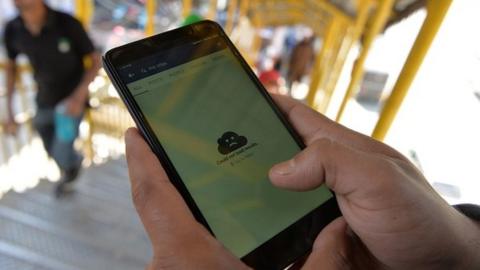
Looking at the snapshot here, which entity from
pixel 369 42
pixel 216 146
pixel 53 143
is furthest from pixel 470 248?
pixel 53 143

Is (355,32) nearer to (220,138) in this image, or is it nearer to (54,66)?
(54,66)

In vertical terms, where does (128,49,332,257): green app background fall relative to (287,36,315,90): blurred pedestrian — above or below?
above

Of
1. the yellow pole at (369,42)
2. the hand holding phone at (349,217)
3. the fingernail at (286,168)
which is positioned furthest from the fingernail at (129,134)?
the yellow pole at (369,42)

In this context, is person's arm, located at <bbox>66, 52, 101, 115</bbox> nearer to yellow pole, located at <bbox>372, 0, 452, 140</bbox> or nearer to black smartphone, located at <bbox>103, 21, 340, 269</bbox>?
black smartphone, located at <bbox>103, 21, 340, 269</bbox>

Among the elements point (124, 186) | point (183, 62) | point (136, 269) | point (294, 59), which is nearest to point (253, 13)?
point (294, 59)

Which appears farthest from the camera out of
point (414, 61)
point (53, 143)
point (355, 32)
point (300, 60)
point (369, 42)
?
point (300, 60)

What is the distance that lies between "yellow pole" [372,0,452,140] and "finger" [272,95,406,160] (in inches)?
12.8

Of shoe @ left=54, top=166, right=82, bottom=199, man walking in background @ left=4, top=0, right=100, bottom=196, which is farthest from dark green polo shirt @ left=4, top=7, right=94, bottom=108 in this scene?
shoe @ left=54, top=166, right=82, bottom=199

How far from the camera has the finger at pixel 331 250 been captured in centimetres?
56

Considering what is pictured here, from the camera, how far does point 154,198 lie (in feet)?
1.79

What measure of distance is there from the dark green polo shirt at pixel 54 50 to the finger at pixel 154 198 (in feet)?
4.82

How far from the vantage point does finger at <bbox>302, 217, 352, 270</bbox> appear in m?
0.56

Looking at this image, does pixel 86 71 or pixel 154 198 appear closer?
pixel 154 198

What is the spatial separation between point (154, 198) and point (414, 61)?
72 cm
